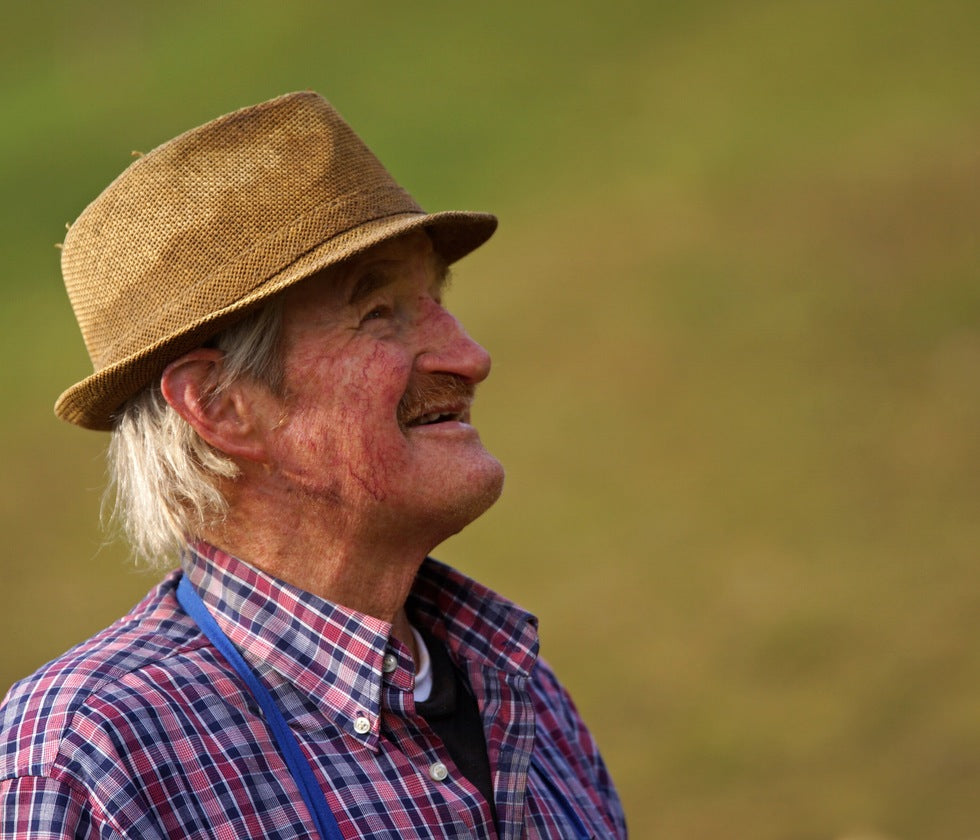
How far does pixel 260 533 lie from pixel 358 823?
0.54 meters

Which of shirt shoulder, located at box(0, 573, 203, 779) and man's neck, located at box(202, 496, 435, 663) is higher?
man's neck, located at box(202, 496, 435, 663)

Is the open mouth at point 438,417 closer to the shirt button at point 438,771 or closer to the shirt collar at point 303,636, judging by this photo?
the shirt collar at point 303,636

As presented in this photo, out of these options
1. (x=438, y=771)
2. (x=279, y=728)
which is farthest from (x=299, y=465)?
(x=438, y=771)

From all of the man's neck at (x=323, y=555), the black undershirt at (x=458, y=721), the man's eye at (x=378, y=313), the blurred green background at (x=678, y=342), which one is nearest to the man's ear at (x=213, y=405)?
the man's neck at (x=323, y=555)

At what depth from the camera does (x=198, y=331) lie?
2180mm

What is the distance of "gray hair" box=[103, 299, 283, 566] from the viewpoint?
2.24m

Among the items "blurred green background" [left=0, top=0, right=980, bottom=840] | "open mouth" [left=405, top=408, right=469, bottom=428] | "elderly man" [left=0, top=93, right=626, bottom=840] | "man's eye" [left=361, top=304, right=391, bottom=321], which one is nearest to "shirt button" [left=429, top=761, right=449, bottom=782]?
"elderly man" [left=0, top=93, right=626, bottom=840]

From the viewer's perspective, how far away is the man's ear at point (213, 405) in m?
2.25

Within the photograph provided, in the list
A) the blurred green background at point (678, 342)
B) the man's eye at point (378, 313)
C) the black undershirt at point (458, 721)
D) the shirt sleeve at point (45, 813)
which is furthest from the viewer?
the blurred green background at point (678, 342)

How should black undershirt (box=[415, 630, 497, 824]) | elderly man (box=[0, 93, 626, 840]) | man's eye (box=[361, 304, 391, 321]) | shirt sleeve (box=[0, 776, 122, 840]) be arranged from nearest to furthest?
shirt sleeve (box=[0, 776, 122, 840]), elderly man (box=[0, 93, 626, 840]), black undershirt (box=[415, 630, 497, 824]), man's eye (box=[361, 304, 391, 321])

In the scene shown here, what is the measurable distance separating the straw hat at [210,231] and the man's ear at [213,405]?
1.5 inches

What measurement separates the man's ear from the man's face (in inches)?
1.4

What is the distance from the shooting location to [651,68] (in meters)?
11.2

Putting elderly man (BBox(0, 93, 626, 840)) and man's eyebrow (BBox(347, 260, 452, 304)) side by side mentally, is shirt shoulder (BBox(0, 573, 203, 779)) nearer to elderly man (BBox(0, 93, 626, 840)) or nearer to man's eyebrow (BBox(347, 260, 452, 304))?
elderly man (BBox(0, 93, 626, 840))
